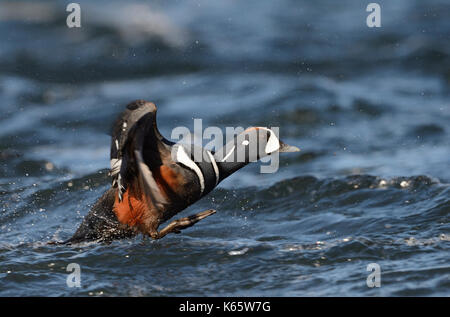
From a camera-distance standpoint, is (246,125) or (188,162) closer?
(188,162)

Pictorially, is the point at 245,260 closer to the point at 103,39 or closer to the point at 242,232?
the point at 242,232

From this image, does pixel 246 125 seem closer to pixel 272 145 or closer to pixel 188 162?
pixel 272 145

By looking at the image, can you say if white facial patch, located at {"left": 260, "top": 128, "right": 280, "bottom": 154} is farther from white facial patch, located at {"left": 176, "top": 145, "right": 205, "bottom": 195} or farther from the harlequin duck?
white facial patch, located at {"left": 176, "top": 145, "right": 205, "bottom": 195}

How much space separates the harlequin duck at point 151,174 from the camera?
4.90m

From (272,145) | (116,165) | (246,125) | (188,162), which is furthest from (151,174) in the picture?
(246,125)

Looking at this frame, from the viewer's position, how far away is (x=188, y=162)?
5.43 m

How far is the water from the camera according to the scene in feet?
18.2

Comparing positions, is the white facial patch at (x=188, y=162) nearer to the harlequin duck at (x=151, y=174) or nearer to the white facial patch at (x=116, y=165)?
the harlequin duck at (x=151, y=174)

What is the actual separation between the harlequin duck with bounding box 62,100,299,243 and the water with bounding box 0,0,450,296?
1.15ft

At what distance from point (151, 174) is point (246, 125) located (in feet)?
16.3
